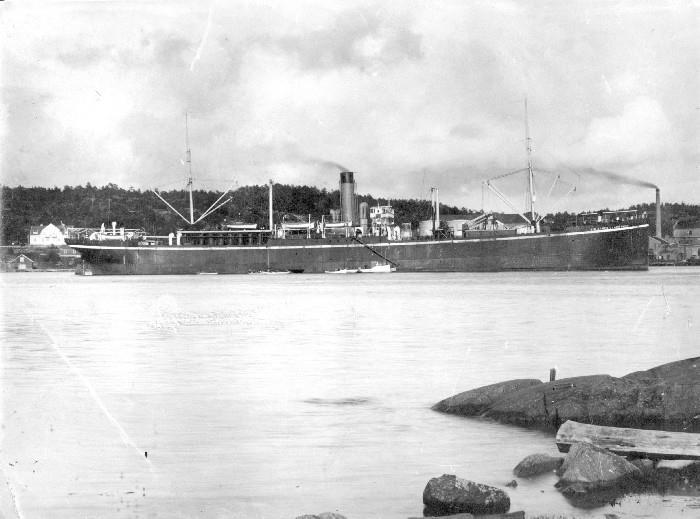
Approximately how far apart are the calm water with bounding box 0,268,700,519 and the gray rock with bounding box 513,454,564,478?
0.20 meters

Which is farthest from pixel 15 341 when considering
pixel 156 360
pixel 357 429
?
pixel 357 429

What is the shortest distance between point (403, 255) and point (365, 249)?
3697 millimetres

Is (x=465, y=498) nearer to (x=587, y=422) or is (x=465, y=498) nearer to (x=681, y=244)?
(x=587, y=422)

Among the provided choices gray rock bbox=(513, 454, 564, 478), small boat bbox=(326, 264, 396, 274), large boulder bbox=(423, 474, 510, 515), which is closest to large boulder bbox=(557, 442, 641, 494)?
gray rock bbox=(513, 454, 564, 478)

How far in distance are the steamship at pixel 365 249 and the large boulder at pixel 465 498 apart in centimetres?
8515

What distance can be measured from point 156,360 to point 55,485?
1299 cm

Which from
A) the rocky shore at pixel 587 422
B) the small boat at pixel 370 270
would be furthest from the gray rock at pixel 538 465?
the small boat at pixel 370 270

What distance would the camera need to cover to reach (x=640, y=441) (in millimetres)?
9570

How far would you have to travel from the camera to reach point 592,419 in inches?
472

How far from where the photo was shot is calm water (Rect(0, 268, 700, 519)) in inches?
375

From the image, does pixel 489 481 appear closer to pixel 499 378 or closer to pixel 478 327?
pixel 499 378

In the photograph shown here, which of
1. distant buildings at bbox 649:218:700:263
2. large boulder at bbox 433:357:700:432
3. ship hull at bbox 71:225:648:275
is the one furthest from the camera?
distant buildings at bbox 649:218:700:263

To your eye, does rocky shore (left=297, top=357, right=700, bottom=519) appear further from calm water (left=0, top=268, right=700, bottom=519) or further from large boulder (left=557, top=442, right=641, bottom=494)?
calm water (left=0, top=268, right=700, bottom=519)

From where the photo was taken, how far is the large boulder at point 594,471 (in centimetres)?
921
